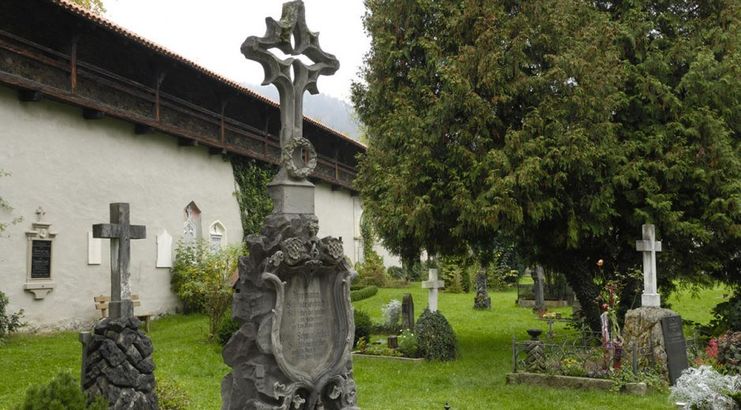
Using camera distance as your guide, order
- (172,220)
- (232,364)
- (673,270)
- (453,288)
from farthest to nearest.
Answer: (453,288)
(172,220)
(673,270)
(232,364)

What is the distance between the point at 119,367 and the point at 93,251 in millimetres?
9701

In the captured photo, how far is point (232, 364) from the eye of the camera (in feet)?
21.1

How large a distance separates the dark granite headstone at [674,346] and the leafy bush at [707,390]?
211cm

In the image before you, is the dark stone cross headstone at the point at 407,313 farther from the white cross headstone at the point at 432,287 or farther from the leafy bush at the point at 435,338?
the leafy bush at the point at 435,338

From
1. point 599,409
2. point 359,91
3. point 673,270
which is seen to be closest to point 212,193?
point 359,91

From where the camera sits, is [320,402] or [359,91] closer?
[320,402]

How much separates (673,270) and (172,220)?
1348 centimetres

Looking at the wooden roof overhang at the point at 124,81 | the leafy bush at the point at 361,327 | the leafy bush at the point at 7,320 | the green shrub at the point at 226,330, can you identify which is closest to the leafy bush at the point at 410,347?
the leafy bush at the point at 361,327

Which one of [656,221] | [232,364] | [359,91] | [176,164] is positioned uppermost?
[359,91]

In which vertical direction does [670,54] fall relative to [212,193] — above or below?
above

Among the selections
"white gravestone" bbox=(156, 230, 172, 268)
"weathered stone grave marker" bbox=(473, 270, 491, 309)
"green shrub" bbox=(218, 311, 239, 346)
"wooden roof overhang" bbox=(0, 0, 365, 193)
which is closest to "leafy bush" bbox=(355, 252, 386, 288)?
"weathered stone grave marker" bbox=(473, 270, 491, 309)

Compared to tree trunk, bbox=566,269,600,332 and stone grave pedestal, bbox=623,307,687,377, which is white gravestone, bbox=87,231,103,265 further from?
stone grave pedestal, bbox=623,307,687,377

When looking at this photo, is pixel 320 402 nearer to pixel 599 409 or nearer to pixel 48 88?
pixel 599 409

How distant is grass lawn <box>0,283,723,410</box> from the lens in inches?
388
